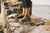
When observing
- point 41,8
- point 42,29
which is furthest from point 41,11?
point 42,29

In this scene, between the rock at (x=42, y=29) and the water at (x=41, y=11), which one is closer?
the rock at (x=42, y=29)

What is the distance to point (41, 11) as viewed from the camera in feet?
3.83

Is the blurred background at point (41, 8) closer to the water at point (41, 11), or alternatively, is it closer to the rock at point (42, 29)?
the water at point (41, 11)

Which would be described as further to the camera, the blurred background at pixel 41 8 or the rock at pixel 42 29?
the blurred background at pixel 41 8

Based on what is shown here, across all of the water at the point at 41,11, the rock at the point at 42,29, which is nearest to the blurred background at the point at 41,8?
the water at the point at 41,11

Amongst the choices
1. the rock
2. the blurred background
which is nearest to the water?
the blurred background

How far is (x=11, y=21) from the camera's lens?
1.19 metres

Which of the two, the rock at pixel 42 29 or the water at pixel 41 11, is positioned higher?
the water at pixel 41 11

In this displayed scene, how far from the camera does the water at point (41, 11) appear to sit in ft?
3.70

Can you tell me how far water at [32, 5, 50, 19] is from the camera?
113 centimetres

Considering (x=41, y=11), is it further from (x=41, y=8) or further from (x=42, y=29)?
(x=42, y=29)

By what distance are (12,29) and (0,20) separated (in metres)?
0.27

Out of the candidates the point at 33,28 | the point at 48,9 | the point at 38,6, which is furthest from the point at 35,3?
the point at 33,28

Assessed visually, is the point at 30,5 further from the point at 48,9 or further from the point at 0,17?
the point at 0,17
